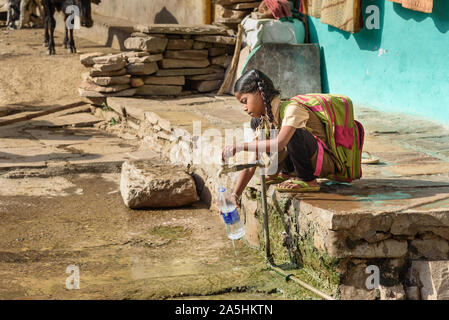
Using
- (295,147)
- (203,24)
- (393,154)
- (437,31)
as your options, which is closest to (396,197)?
(295,147)

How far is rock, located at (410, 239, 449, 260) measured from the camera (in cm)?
378

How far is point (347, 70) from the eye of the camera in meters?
7.59

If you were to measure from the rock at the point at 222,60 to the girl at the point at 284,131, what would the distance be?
465 cm

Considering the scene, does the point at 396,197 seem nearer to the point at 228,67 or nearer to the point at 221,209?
the point at 221,209

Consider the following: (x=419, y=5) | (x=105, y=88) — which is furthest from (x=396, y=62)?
(x=105, y=88)

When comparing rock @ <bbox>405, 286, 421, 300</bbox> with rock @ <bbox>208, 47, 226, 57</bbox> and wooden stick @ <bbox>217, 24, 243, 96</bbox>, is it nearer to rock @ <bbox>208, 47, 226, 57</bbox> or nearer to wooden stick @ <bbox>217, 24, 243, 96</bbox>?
wooden stick @ <bbox>217, 24, 243, 96</bbox>

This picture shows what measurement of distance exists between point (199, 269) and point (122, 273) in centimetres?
46

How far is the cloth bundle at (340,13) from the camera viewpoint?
281 inches

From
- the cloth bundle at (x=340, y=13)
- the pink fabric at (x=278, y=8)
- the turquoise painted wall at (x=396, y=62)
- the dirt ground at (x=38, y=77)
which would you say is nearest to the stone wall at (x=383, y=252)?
the turquoise painted wall at (x=396, y=62)

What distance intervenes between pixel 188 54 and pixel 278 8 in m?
1.30

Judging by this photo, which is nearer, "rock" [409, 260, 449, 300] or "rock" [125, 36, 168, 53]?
"rock" [409, 260, 449, 300]

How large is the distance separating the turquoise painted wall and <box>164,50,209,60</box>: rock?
62.6 inches

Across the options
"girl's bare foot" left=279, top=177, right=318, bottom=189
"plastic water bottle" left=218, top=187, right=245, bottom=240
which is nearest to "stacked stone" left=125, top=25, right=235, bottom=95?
"plastic water bottle" left=218, top=187, right=245, bottom=240

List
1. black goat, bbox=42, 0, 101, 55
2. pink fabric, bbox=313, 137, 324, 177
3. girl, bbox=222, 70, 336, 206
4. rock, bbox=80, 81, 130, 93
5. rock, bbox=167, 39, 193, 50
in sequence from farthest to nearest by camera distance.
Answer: black goat, bbox=42, 0, 101, 55, rock, bbox=167, 39, 193, 50, rock, bbox=80, 81, 130, 93, pink fabric, bbox=313, 137, 324, 177, girl, bbox=222, 70, 336, 206
